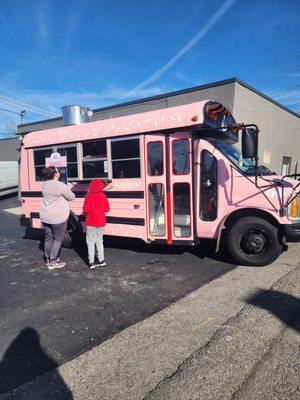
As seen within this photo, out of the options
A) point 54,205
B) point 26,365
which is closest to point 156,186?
point 54,205

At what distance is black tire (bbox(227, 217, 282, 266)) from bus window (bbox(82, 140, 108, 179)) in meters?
2.84

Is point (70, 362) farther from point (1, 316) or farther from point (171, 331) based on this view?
point (1, 316)

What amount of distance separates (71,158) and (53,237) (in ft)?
6.35

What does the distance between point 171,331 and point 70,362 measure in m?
1.12

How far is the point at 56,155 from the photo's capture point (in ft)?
24.9

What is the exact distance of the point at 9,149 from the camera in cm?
2698

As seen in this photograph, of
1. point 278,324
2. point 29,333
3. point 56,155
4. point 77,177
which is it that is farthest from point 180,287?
point 56,155

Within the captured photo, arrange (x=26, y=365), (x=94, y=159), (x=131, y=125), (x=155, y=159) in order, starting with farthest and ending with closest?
(x=94, y=159) < (x=131, y=125) < (x=155, y=159) < (x=26, y=365)

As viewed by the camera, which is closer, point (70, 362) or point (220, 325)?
point (70, 362)

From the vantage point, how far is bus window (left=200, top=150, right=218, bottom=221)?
6051mm

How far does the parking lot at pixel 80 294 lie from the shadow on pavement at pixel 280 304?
36.8 inches

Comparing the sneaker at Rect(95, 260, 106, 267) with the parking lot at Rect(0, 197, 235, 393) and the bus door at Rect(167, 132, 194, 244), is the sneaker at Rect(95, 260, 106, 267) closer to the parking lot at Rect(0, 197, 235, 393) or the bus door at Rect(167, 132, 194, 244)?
the parking lot at Rect(0, 197, 235, 393)

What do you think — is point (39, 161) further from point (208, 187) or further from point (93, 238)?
point (208, 187)

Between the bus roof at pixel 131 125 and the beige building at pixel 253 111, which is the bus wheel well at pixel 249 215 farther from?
the beige building at pixel 253 111
